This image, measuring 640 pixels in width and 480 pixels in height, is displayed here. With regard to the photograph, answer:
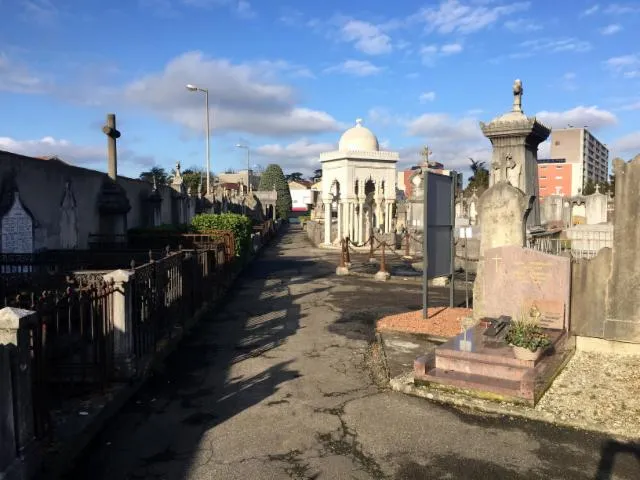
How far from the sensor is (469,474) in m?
4.60

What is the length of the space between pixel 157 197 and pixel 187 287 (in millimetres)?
10450

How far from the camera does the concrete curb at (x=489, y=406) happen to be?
18.2 feet

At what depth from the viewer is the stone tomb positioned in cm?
650

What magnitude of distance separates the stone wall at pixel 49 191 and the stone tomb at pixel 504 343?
357 inches

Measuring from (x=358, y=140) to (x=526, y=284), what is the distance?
2429 cm

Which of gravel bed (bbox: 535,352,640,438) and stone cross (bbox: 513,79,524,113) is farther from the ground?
stone cross (bbox: 513,79,524,113)

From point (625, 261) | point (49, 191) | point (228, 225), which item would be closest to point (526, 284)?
point (625, 261)

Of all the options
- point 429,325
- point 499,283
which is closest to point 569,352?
point 499,283

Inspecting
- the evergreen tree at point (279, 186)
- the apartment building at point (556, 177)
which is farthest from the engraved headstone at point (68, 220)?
the apartment building at point (556, 177)

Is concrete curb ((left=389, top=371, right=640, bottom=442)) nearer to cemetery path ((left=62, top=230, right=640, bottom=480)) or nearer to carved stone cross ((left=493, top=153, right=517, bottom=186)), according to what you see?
cemetery path ((left=62, top=230, right=640, bottom=480))

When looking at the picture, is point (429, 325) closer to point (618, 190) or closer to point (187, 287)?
point (618, 190)

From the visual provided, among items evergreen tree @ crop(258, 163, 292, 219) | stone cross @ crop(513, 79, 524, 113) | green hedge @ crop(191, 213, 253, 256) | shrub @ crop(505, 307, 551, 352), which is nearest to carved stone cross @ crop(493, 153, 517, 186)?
stone cross @ crop(513, 79, 524, 113)

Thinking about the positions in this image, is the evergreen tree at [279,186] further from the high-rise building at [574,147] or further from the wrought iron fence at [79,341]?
the high-rise building at [574,147]

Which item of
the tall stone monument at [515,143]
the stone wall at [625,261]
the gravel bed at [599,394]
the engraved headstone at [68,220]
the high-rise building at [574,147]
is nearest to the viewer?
the gravel bed at [599,394]
